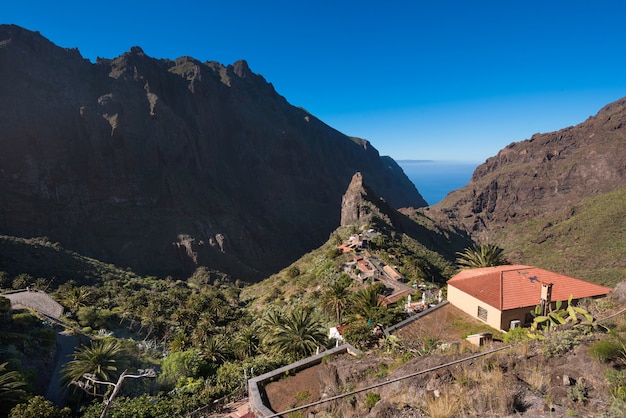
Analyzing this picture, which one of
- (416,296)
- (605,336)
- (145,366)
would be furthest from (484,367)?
(145,366)

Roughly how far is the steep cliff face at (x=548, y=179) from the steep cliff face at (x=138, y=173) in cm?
6224

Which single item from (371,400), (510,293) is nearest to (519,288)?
(510,293)

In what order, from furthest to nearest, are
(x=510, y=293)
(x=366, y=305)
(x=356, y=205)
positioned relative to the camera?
(x=356, y=205), (x=366, y=305), (x=510, y=293)

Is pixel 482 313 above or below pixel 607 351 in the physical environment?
below

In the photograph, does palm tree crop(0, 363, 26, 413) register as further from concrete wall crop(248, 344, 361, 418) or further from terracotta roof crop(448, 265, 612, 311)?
terracotta roof crop(448, 265, 612, 311)

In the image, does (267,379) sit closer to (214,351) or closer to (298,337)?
(298,337)

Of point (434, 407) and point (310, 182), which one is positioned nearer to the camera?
point (434, 407)

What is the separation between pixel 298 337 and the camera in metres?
24.0

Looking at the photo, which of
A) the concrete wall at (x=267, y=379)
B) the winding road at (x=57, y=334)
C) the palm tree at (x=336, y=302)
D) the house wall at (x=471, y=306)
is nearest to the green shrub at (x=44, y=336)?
the winding road at (x=57, y=334)

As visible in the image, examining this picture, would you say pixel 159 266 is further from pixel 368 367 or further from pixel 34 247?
pixel 368 367

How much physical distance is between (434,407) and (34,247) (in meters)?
79.7

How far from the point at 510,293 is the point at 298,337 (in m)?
14.5

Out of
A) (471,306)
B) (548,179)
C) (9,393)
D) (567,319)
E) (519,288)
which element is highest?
(548,179)

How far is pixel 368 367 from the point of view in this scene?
14.7 m
